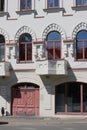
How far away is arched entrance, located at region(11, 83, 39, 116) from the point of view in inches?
1532

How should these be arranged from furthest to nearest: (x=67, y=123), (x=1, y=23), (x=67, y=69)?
1. (x=1, y=23)
2. (x=67, y=69)
3. (x=67, y=123)

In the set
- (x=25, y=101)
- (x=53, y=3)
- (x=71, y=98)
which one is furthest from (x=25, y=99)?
(x=53, y=3)

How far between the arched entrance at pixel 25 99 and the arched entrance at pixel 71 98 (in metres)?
1.92

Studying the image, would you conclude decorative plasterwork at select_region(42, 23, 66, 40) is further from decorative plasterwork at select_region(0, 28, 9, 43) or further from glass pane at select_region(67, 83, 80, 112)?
glass pane at select_region(67, 83, 80, 112)

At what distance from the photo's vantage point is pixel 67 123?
32.6 meters

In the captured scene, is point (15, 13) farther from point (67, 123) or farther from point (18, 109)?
point (67, 123)

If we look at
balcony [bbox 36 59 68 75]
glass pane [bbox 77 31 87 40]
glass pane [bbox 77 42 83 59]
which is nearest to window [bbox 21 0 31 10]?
glass pane [bbox 77 31 87 40]

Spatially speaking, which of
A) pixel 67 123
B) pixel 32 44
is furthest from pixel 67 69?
pixel 67 123

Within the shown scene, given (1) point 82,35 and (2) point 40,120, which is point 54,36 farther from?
(2) point 40,120

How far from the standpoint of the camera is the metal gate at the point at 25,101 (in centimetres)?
3888

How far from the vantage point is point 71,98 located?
37.8 meters

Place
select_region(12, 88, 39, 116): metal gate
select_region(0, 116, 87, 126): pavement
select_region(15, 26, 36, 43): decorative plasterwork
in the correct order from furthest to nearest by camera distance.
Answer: select_region(15, 26, 36, 43): decorative plasterwork < select_region(12, 88, 39, 116): metal gate < select_region(0, 116, 87, 126): pavement

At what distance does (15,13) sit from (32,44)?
10.7 ft

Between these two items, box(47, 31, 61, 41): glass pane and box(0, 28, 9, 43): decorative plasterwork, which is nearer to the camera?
box(47, 31, 61, 41): glass pane
